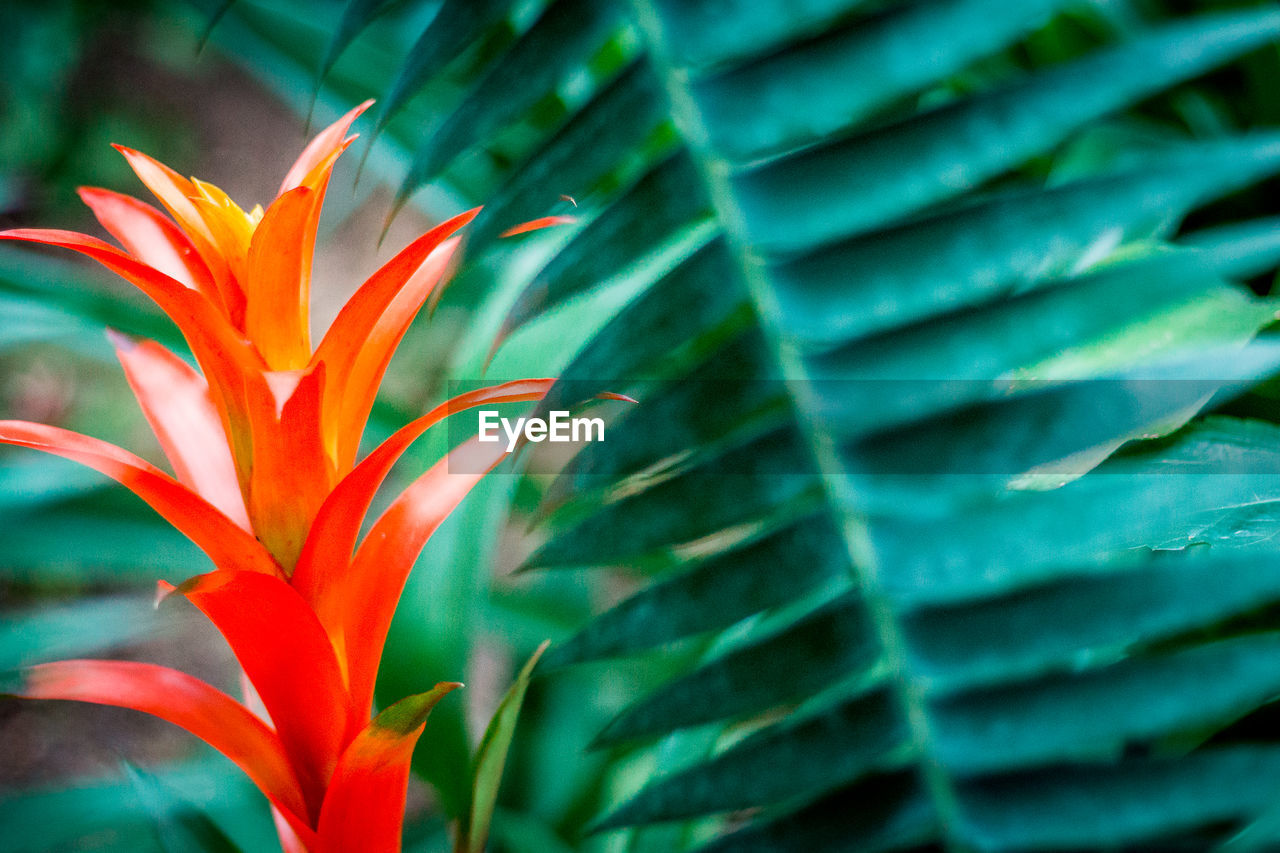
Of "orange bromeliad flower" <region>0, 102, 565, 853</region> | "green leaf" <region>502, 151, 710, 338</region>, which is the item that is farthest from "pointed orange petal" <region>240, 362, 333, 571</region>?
"green leaf" <region>502, 151, 710, 338</region>

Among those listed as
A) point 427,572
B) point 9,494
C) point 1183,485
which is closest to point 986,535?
point 1183,485

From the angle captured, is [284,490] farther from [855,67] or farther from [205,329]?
[855,67]

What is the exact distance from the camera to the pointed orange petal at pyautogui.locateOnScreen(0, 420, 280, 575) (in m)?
0.22

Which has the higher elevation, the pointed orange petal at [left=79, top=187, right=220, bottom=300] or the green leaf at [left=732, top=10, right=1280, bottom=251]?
the pointed orange petal at [left=79, top=187, right=220, bottom=300]

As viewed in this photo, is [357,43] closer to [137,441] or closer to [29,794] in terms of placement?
[137,441]

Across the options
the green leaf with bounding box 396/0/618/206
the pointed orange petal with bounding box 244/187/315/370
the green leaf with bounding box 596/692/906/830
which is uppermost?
the pointed orange petal with bounding box 244/187/315/370

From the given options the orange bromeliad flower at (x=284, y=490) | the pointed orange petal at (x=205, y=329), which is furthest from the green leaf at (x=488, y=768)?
the pointed orange petal at (x=205, y=329)

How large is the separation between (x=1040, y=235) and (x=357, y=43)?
0.61 m

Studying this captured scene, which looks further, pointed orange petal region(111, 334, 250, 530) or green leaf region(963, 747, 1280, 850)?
pointed orange petal region(111, 334, 250, 530)

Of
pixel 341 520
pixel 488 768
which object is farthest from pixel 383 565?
pixel 488 768

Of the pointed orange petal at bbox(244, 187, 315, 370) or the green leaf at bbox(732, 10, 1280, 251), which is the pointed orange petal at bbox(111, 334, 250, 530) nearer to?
the pointed orange petal at bbox(244, 187, 315, 370)

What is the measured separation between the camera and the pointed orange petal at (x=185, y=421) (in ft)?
0.85

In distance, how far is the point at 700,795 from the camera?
5.7 inches

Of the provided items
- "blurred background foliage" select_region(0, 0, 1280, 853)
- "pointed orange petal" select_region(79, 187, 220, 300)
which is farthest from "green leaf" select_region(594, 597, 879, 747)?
"pointed orange petal" select_region(79, 187, 220, 300)
